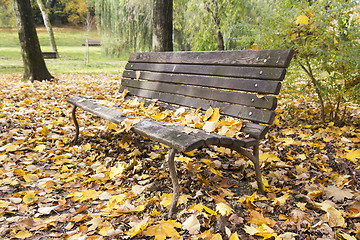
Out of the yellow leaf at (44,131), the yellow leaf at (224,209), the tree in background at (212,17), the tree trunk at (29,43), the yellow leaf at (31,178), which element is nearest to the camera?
the yellow leaf at (224,209)

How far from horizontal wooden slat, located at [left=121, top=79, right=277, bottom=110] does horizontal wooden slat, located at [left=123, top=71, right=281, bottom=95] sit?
44 millimetres

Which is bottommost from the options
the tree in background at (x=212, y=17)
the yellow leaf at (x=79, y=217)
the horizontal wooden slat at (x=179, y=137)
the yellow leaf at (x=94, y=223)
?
the yellow leaf at (x=79, y=217)

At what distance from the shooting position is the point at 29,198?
2023mm

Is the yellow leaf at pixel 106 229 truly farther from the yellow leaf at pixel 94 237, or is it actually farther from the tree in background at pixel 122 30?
the tree in background at pixel 122 30

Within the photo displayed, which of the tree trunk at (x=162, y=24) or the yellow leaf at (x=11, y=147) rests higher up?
the tree trunk at (x=162, y=24)

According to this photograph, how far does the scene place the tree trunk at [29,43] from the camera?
6.31 metres

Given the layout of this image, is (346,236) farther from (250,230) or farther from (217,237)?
(217,237)

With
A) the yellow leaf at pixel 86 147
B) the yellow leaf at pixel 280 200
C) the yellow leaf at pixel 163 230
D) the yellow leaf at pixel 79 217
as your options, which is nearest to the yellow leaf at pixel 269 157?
the yellow leaf at pixel 280 200

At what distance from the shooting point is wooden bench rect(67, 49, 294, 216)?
1771 mm

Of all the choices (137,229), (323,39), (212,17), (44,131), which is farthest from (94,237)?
(212,17)

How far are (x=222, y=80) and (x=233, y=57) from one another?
0.21 m

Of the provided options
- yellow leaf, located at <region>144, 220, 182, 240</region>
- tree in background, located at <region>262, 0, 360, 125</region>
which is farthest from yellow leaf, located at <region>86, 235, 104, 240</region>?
tree in background, located at <region>262, 0, 360, 125</region>

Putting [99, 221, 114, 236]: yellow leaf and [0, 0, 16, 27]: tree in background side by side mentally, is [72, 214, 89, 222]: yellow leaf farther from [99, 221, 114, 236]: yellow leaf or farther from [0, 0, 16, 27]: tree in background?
[0, 0, 16, 27]: tree in background

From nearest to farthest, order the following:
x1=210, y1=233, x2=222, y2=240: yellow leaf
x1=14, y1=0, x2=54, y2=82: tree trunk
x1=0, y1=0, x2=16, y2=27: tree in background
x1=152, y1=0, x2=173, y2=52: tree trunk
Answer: x1=210, y1=233, x2=222, y2=240: yellow leaf
x1=152, y1=0, x2=173, y2=52: tree trunk
x1=14, y1=0, x2=54, y2=82: tree trunk
x1=0, y1=0, x2=16, y2=27: tree in background
